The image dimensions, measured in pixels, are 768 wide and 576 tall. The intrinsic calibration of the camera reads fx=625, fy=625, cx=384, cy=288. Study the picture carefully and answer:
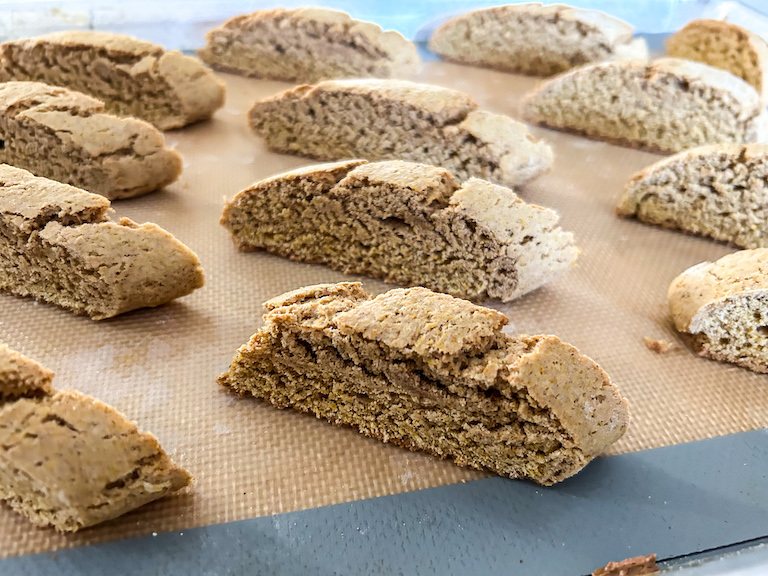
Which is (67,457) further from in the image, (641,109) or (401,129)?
(641,109)

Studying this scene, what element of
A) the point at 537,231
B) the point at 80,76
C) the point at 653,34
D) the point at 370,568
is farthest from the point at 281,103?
the point at 653,34

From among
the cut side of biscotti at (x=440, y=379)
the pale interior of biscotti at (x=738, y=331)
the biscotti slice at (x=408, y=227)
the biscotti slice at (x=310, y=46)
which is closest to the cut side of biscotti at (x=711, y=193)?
the biscotti slice at (x=408, y=227)

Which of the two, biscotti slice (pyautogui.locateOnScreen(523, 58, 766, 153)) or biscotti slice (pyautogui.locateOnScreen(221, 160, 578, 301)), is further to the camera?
biscotti slice (pyautogui.locateOnScreen(523, 58, 766, 153))

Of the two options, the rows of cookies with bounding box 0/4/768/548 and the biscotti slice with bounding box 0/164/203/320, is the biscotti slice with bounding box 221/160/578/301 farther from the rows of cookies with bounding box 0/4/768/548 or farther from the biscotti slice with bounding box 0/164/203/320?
the biscotti slice with bounding box 0/164/203/320

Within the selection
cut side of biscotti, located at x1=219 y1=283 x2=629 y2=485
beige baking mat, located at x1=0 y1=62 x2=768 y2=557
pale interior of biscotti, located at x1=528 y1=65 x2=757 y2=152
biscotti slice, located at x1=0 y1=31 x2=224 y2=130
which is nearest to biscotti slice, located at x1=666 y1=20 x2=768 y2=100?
pale interior of biscotti, located at x1=528 y1=65 x2=757 y2=152

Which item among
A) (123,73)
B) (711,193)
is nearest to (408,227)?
(711,193)

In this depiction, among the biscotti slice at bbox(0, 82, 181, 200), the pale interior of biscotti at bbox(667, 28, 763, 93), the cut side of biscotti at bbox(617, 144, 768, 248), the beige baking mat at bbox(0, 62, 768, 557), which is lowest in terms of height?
the beige baking mat at bbox(0, 62, 768, 557)
